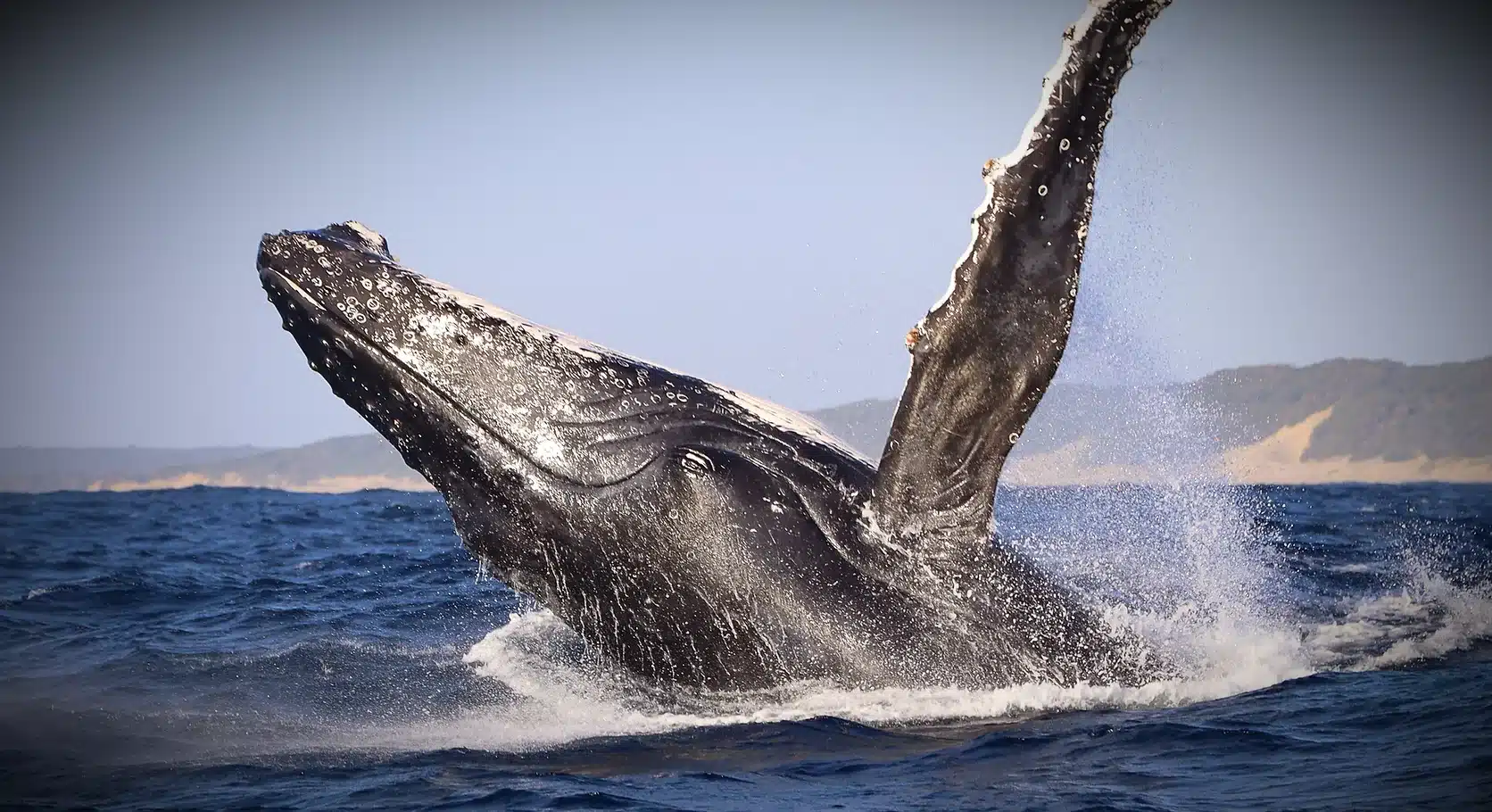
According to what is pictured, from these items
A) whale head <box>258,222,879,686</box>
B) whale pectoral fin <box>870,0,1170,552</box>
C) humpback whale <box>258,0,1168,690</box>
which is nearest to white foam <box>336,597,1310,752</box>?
humpback whale <box>258,0,1168,690</box>

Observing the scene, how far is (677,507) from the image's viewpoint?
284 inches

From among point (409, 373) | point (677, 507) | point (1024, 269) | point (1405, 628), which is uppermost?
point (1024, 269)

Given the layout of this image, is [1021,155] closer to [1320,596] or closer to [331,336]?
[331,336]

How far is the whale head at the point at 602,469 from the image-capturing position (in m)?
7.21

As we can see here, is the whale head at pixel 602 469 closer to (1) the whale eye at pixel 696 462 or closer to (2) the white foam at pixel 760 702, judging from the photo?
(1) the whale eye at pixel 696 462

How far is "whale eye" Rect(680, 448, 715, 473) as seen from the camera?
7180 mm

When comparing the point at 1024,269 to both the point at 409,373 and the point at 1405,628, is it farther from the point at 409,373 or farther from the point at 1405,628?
the point at 1405,628

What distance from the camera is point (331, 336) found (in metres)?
7.43

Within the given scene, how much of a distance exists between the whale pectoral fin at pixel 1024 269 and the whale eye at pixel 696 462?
3.95 ft

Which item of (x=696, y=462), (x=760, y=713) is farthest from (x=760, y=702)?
(x=696, y=462)

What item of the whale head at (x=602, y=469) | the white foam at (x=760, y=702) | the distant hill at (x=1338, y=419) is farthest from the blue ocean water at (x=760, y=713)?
the distant hill at (x=1338, y=419)

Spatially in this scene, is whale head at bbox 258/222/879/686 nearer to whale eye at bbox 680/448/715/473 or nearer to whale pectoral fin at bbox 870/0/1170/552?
whale eye at bbox 680/448/715/473

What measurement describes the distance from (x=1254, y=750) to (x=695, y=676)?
322 centimetres

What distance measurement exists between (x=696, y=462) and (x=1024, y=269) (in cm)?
218
